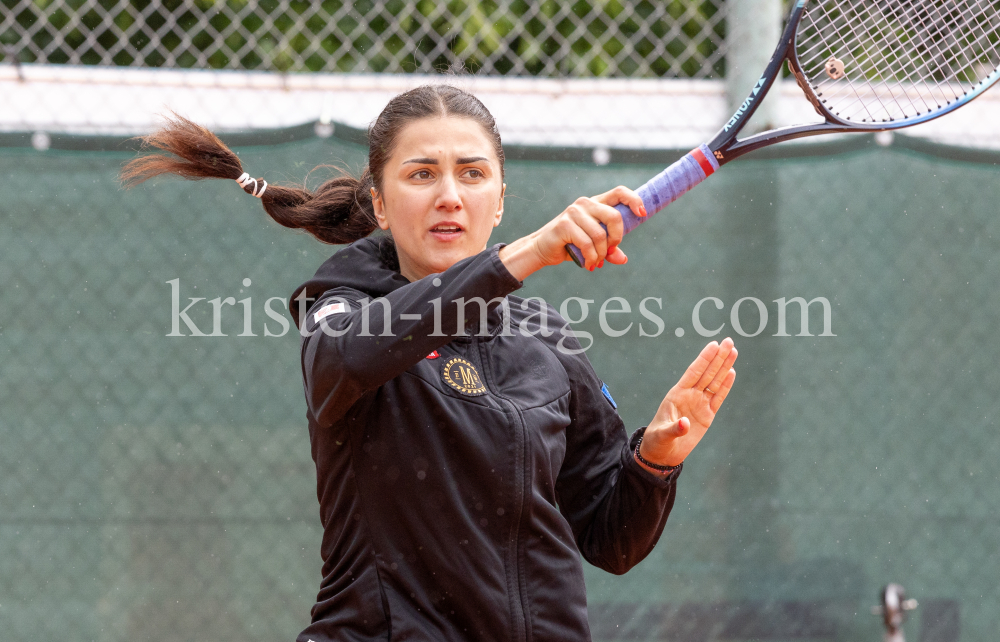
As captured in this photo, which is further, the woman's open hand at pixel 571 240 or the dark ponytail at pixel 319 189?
the dark ponytail at pixel 319 189

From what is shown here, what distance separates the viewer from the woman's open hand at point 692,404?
Answer: 1.79m

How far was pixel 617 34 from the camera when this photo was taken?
3783mm

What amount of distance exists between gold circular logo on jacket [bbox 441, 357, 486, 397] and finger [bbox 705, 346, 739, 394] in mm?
453

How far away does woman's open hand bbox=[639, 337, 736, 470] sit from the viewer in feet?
5.86

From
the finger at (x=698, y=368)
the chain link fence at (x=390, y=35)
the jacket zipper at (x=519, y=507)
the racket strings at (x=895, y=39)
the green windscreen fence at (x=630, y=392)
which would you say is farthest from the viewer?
the chain link fence at (x=390, y=35)

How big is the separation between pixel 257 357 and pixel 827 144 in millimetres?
1825

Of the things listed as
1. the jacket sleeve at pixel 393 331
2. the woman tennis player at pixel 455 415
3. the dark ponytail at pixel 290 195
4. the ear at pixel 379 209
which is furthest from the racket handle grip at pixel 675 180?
the dark ponytail at pixel 290 195

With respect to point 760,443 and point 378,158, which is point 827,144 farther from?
point 378,158

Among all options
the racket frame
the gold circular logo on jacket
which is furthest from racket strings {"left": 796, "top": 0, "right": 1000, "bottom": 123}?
the gold circular logo on jacket

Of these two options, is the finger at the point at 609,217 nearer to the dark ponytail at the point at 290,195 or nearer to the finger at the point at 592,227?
the finger at the point at 592,227

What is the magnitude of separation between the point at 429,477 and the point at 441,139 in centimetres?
60

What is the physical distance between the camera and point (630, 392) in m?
2.94

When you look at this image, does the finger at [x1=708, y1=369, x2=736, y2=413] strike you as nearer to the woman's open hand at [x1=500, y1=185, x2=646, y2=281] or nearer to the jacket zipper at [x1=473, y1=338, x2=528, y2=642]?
the jacket zipper at [x1=473, y1=338, x2=528, y2=642]

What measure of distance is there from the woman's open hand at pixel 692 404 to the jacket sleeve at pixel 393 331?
0.54 m
